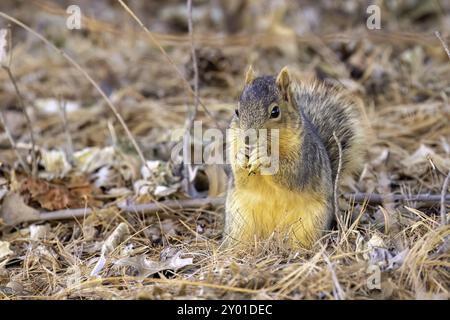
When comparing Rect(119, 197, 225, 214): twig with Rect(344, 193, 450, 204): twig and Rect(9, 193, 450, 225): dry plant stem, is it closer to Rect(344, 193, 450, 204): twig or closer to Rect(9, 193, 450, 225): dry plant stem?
Rect(9, 193, 450, 225): dry plant stem

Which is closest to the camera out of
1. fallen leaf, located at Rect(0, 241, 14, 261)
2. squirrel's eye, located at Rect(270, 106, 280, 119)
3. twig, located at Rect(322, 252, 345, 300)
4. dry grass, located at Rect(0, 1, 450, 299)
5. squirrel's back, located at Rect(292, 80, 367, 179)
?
twig, located at Rect(322, 252, 345, 300)

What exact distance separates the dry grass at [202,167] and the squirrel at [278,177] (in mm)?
96

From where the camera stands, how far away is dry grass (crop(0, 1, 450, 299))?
79.6 inches

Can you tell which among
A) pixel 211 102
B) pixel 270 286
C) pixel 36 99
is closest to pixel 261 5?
pixel 211 102

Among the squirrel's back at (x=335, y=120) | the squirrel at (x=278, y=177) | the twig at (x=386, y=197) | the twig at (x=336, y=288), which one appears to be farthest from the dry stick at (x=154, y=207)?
the twig at (x=336, y=288)

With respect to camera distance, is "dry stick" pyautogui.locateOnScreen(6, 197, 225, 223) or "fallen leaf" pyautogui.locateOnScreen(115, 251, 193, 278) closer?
"fallen leaf" pyautogui.locateOnScreen(115, 251, 193, 278)

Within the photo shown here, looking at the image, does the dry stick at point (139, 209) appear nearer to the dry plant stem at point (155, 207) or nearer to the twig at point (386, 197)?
the dry plant stem at point (155, 207)

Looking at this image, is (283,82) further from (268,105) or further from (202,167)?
(202,167)

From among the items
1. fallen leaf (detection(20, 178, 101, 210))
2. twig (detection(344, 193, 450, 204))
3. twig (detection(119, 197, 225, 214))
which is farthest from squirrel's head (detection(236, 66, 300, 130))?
fallen leaf (detection(20, 178, 101, 210))

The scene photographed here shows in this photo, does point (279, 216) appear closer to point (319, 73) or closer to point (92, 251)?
point (92, 251)

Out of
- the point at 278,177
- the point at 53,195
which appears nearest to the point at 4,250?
the point at 53,195

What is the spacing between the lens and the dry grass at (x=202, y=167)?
6.63 ft

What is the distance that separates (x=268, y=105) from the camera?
2363 mm

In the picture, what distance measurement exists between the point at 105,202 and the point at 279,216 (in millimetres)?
968
